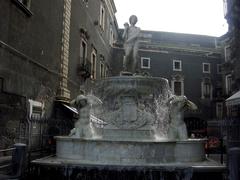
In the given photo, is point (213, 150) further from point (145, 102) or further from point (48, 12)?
point (48, 12)

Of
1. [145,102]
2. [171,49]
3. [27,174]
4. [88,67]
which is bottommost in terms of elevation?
[27,174]

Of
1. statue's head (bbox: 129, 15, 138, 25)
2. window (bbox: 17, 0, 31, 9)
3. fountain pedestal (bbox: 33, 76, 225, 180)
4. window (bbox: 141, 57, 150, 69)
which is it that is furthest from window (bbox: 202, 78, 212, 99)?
fountain pedestal (bbox: 33, 76, 225, 180)

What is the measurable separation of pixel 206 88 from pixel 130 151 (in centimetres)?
3577

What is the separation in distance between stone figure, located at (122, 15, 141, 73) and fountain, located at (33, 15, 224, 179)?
0.28m

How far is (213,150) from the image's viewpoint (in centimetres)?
1345

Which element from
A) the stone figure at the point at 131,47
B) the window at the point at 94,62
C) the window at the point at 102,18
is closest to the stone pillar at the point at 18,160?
the stone figure at the point at 131,47

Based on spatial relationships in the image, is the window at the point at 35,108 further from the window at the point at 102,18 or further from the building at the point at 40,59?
the window at the point at 102,18

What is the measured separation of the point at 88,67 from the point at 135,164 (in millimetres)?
15875

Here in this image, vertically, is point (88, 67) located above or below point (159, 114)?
above

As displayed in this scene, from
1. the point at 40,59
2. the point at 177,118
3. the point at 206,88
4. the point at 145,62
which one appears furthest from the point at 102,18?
the point at 177,118

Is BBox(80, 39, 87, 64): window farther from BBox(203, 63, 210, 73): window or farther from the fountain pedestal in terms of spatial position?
BBox(203, 63, 210, 73): window

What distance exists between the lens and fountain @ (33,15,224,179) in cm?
756

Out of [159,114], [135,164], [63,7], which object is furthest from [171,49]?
[135,164]

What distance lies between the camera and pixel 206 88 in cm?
4194
